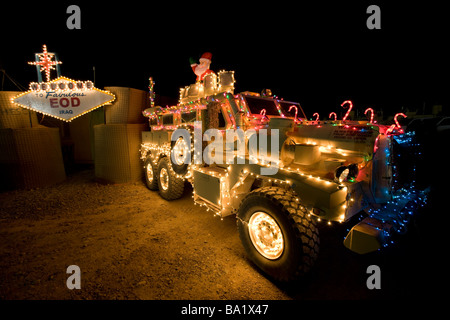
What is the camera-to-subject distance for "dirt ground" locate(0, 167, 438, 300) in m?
2.33

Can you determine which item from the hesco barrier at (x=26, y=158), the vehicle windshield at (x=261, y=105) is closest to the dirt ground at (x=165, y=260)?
the hesco barrier at (x=26, y=158)

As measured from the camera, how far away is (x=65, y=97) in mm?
6699

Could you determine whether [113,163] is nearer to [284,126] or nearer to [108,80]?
[108,80]

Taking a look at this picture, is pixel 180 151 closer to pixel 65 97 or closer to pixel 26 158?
pixel 65 97

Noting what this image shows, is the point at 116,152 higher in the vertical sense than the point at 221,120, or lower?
lower

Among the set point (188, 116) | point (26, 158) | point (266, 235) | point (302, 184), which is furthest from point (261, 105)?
point (26, 158)

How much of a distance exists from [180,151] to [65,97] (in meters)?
5.26

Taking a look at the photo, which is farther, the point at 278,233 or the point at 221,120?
the point at 221,120

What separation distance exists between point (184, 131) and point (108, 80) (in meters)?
7.41

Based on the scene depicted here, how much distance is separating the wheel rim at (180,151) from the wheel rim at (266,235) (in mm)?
2384

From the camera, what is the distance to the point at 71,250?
3143mm

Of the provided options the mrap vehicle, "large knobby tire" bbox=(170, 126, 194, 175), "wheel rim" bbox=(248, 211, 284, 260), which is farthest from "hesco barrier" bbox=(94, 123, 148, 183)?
"wheel rim" bbox=(248, 211, 284, 260)

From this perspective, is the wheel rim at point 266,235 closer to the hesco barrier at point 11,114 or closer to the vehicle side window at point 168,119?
the vehicle side window at point 168,119
